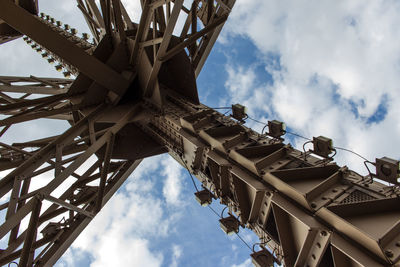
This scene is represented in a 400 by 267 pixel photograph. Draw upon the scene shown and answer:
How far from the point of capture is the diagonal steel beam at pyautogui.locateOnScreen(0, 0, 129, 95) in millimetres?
6879

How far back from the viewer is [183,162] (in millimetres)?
8141

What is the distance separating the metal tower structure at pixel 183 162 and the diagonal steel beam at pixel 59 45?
0.03 m

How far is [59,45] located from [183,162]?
4600 millimetres

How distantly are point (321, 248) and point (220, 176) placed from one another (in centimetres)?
259

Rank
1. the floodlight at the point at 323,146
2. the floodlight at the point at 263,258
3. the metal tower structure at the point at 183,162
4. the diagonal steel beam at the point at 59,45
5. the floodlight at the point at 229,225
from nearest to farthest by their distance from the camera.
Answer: the metal tower structure at the point at 183,162, the floodlight at the point at 263,258, the floodlight at the point at 323,146, the floodlight at the point at 229,225, the diagonal steel beam at the point at 59,45

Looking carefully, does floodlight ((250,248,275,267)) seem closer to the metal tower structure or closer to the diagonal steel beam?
the metal tower structure

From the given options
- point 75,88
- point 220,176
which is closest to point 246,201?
point 220,176

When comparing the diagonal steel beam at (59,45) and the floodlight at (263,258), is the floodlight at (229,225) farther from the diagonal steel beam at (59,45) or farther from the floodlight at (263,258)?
the diagonal steel beam at (59,45)

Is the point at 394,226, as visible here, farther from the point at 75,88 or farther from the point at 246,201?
the point at 75,88

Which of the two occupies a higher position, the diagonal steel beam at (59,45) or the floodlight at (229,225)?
the diagonal steel beam at (59,45)

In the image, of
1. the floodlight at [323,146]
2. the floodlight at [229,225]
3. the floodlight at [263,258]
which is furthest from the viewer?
the floodlight at [229,225]

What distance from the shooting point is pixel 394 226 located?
331 cm

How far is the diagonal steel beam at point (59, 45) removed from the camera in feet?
22.6

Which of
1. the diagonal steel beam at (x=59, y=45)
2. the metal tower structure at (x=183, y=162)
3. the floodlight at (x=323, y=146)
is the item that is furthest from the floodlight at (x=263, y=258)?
the diagonal steel beam at (x=59, y=45)
